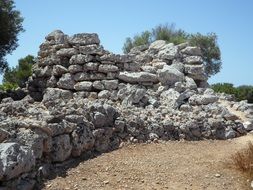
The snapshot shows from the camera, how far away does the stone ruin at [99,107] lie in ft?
20.0

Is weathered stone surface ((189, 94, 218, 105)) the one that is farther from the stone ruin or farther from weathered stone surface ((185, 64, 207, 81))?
weathered stone surface ((185, 64, 207, 81))

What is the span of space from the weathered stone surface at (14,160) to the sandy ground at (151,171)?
1.85 ft

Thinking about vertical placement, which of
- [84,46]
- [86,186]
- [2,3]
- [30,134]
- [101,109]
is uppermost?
[2,3]

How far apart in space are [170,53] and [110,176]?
26.8ft

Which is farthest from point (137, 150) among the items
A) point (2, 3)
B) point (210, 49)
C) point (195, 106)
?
point (210, 49)

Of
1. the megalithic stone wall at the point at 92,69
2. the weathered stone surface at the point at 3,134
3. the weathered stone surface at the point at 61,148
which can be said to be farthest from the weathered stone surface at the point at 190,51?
the weathered stone surface at the point at 3,134

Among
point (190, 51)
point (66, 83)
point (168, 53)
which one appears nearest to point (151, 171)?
point (66, 83)

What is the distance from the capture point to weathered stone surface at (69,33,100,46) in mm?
12391

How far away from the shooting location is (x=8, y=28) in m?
15.7

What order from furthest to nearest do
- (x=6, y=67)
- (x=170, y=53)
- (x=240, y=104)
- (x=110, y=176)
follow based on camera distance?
(x=6, y=67)
(x=170, y=53)
(x=240, y=104)
(x=110, y=176)

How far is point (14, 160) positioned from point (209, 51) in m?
23.7

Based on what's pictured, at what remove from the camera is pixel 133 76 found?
467 inches

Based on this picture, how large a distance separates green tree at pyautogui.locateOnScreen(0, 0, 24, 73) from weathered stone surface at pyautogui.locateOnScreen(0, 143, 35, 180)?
35.4 feet

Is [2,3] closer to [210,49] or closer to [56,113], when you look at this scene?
[56,113]
